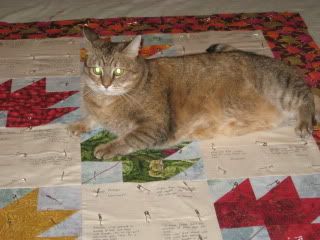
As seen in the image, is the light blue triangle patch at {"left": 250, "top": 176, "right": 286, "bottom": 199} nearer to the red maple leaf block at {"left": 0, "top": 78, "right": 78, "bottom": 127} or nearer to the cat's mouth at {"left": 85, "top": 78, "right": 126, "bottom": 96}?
the cat's mouth at {"left": 85, "top": 78, "right": 126, "bottom": 96}

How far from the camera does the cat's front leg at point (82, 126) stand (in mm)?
1780

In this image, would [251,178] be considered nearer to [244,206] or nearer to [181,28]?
[244,206]

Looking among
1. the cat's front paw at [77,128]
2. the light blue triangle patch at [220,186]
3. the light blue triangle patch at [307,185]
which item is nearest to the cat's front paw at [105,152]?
the cat's front paw at [77,128]

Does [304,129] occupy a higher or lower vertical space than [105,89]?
lower

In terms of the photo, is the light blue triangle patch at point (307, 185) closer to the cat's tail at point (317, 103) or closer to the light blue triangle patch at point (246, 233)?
the light blue triangle patch at point (246, 233)

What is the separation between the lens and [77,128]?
1784mm

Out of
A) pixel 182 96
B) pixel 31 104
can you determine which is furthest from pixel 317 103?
pixel 31 104

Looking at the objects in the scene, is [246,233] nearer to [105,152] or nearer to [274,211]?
[274,211]

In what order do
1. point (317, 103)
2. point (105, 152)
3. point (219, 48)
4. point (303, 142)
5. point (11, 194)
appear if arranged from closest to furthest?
point (11, 194) → point (105, 152) → point (303, 142) → point (317, 103) → point (219, 48)

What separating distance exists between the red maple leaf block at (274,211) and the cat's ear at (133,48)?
622 mm

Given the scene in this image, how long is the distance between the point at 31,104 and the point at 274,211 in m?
1.09

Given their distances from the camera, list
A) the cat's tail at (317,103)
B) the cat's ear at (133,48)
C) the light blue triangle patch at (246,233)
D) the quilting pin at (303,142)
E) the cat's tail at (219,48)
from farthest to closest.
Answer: the cat's tail at (219,48), the cat's tail at (317,103), the quilting pin at (303,142), the cat's ear at (133,48), the light blue triangle patch at (246,233)

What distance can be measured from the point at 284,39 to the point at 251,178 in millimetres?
1035

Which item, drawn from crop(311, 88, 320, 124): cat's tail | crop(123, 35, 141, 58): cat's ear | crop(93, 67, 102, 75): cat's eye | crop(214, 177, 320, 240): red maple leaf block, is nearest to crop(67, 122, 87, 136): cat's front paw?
crop(93, 67, 102, 75): cat's eye
